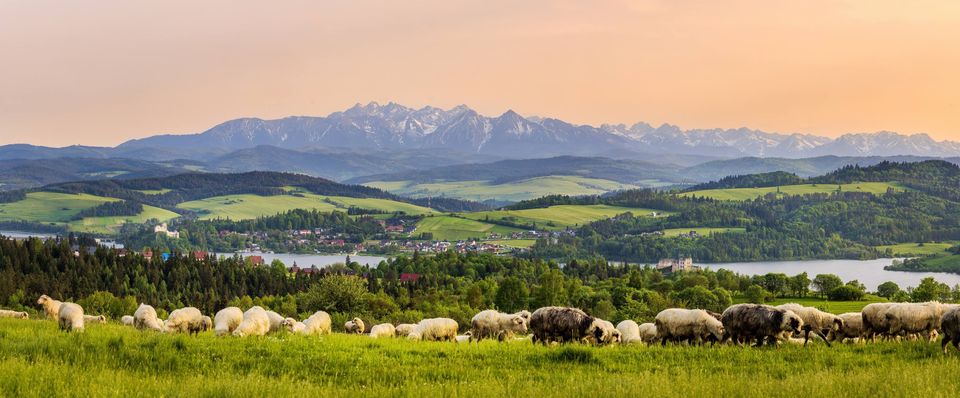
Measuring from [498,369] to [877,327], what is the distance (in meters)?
12.2

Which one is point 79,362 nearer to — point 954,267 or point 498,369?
point 498,369

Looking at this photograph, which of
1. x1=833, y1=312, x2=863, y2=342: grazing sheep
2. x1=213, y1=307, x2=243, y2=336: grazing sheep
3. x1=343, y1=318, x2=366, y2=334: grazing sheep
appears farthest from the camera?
x1=343, y1=318, x2=366, y2=334: grazing sheep

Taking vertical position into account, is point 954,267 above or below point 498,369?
below

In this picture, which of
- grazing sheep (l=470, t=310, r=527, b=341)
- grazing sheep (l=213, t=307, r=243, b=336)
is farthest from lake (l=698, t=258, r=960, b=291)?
grazing sheep (l=213, t=307, r=243, b=336)

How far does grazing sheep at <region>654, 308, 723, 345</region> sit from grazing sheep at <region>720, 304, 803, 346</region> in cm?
65

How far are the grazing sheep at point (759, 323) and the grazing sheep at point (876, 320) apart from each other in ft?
11.4

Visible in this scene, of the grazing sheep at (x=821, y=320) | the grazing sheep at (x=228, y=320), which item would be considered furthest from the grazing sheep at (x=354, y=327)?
the grazing sheep at (x=821, y=320)

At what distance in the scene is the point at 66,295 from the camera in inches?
3383

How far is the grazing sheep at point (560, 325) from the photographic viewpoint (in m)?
21.2

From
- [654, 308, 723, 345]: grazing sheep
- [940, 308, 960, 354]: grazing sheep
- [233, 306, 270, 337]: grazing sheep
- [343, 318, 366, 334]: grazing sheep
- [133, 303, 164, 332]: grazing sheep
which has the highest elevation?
[940, 308, 960, 354]: grazing sheep

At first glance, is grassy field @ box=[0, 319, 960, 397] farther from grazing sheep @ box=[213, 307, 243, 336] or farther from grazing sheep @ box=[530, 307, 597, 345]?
grazing sheep @ box=[213, 307, 243, 336]

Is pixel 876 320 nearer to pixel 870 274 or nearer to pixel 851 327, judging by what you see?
pixel 851 327

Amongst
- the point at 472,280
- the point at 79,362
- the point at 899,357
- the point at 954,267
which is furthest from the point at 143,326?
the point at 954,267

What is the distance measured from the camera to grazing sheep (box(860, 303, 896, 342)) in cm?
2134
